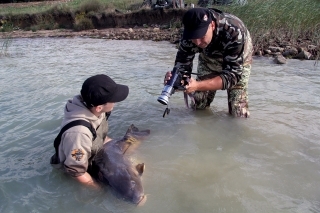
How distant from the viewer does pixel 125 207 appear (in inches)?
108

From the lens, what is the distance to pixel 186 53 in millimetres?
4164

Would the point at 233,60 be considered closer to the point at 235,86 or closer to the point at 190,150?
the point at 235,86

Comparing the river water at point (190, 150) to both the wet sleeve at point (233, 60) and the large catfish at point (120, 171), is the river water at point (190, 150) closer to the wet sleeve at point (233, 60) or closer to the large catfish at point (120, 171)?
the large catfish at point (120, 171)

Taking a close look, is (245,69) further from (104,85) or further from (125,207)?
(125,207)

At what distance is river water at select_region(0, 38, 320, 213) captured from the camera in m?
2.83

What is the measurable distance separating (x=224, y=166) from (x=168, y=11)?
16.1 metres

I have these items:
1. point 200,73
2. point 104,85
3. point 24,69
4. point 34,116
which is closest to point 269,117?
point 200,73

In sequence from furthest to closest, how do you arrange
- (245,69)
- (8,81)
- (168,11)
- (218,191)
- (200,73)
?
(168,11)
(8,81)
(200,73)
(245,69)
(218,191)

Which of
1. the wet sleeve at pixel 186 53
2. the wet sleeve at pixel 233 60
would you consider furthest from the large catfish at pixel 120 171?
the wet sleeve at pixel 233 60

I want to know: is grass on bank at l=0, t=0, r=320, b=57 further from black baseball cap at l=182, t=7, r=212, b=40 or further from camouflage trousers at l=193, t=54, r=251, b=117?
black baseball cap at l=182, t=7, r=212, b=40

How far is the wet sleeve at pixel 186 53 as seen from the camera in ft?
13.4

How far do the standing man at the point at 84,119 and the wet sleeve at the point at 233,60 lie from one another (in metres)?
1.22

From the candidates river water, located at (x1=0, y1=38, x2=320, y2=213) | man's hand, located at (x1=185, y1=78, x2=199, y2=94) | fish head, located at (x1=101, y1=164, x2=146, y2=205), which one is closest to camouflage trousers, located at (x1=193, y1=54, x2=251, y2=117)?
river water, located at (x1=0, y1=38, x2=320, y2=213)

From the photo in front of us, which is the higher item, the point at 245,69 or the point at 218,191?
the point at 245,69
